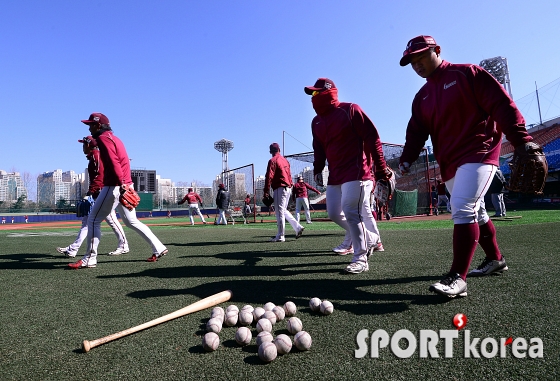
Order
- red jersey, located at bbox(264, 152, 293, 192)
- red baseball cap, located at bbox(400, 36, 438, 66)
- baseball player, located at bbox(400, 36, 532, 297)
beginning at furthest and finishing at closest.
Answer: red jersey, located at bbox(264, 152, 293, 192) → red baseball cap, located at bbox(400, 36, 438, 66) → baseball player, located at bbox(400, 36, 532, 297)

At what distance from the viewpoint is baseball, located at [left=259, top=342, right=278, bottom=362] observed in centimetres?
188

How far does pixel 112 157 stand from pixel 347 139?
3.32 meters

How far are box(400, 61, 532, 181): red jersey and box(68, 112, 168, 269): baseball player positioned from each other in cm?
423

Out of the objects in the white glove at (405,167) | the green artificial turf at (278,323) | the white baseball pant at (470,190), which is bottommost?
the green artificial turf at (278,323)

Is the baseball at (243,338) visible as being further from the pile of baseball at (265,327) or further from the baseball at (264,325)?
the baseball at (264,325)

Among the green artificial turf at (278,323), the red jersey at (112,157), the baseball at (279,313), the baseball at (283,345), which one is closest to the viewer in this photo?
the green artificial turf at (278,323)

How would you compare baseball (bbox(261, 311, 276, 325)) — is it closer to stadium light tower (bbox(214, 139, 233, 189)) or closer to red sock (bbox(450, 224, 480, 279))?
red sock (bbox(450, 224, 480, 279))

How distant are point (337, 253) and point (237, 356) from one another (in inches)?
157

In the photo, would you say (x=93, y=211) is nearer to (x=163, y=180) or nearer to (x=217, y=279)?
(x=217, y=279)

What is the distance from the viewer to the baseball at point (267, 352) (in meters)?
1.88

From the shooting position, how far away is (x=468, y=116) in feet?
10.2

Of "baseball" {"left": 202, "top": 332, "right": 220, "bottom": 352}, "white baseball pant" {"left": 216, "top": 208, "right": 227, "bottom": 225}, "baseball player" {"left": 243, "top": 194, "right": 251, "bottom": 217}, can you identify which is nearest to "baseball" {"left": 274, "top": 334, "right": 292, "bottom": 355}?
"baseball" {"left": 202, "top": 332, "right": 220, "bottom": 352}

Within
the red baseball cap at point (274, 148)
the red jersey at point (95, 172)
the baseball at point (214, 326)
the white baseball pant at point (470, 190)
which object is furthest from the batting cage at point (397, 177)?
the baseball at point (214, 326)

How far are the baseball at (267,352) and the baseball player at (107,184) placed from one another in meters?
4.08
